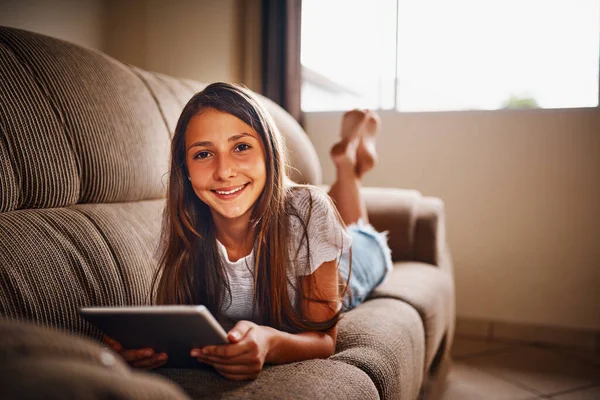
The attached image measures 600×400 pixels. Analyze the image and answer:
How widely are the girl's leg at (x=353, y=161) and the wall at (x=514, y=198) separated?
653 millimetres

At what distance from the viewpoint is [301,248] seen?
0.95m

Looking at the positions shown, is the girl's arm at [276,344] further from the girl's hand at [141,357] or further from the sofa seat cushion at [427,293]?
the sofa seat cushion at [427,293]

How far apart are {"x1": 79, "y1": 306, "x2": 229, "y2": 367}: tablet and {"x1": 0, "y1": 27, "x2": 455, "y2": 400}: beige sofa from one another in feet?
0.15

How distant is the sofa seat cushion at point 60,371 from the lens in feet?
1.03

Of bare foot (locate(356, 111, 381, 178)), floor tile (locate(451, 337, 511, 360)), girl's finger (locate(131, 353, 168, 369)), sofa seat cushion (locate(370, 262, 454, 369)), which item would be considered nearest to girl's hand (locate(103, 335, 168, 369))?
girl's finger (locate(131, 353, 168, 369))

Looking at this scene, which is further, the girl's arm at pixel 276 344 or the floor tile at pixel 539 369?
the floor tile at pixel 539 369

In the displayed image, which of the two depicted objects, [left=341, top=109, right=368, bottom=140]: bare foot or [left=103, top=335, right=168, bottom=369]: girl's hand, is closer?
[left=103, top=335, right=168, bottom=369]: girl's hand

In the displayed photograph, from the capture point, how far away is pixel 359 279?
1.41 metres

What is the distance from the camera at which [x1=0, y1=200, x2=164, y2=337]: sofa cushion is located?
0.78 metres

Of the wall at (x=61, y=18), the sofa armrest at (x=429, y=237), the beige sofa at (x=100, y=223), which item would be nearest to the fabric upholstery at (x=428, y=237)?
the sofa armrest at (x=429, y=237)

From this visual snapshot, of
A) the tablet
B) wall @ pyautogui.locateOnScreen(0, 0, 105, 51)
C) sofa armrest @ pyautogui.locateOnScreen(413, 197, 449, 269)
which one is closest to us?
the tablet

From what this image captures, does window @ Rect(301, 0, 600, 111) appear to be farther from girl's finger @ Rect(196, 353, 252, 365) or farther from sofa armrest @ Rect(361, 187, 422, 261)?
girl's finger @ Rect(196, 353, 252, 365)

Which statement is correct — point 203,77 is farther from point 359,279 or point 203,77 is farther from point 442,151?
point 359,279

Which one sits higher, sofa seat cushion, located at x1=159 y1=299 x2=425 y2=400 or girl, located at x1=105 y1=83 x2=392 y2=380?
A: girl, located at x1=105 y1=83 x2=392 y2=380
